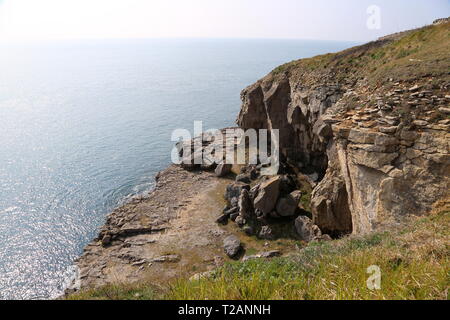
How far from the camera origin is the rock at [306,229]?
83.7 feet

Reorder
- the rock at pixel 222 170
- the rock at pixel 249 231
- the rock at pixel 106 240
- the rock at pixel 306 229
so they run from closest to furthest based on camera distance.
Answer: the rock at pixel 306 229 → the rock at pixel 249 231 → the rock at pixel 106 240 → the rock at pixel 222 170

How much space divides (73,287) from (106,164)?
100 feet

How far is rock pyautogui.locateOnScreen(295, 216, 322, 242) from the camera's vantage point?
83.7 feet

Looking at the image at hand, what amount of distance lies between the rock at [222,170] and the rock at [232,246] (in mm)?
14178

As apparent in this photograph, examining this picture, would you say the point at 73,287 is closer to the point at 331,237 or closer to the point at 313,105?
the point at 331,237

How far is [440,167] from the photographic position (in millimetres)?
14805

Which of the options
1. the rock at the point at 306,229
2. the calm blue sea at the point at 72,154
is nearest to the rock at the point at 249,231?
the rock at the point at 306,229

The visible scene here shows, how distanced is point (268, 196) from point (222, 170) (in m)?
12.5

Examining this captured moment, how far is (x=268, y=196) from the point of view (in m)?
29.0

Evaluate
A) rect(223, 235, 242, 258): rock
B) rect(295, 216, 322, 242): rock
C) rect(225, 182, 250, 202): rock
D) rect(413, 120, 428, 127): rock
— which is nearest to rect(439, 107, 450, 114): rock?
rect(413, 120, 428, 127): rock

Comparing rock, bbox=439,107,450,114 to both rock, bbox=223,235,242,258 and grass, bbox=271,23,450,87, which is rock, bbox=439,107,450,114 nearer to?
grass, bbox=271,23,450,87

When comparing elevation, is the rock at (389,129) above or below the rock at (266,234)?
above

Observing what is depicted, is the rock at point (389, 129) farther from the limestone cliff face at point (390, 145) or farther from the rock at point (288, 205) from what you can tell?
the rock at point (288, 205)
